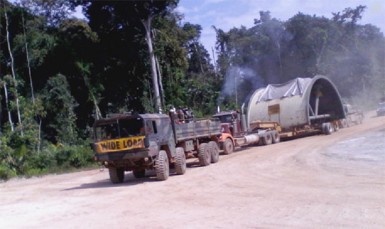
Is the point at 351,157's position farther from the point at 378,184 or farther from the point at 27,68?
the point at 27,68

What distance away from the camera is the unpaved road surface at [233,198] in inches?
394

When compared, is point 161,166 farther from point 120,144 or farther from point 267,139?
point 267,139

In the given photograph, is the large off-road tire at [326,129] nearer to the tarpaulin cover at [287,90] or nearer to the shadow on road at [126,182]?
the tarpaulin cover at [287,90]

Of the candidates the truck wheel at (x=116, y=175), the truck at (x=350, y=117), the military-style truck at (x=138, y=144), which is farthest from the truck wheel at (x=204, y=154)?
the truck at (x=350, y=117)

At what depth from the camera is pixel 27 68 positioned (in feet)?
125

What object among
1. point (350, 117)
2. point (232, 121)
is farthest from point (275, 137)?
point (350, 117)

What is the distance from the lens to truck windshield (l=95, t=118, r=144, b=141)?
18.1 meters

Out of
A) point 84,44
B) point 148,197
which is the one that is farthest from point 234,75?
point 148,197

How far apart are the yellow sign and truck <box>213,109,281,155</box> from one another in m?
10.4

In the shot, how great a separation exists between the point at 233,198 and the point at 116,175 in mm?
7604

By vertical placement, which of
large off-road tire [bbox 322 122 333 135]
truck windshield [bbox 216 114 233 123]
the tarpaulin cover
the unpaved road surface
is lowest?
the unpaved road surface

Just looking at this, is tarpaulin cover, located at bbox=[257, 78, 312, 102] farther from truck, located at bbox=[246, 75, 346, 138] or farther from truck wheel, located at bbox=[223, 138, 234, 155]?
truck wheel, located at bbox=[223, 138, 234, 155]

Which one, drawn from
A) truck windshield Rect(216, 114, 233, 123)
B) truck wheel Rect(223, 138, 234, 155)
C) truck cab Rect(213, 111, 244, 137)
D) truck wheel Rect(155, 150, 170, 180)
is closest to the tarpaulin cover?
truck cab Rect(213, 111, 244, 137)

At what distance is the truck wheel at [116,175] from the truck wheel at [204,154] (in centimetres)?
408
